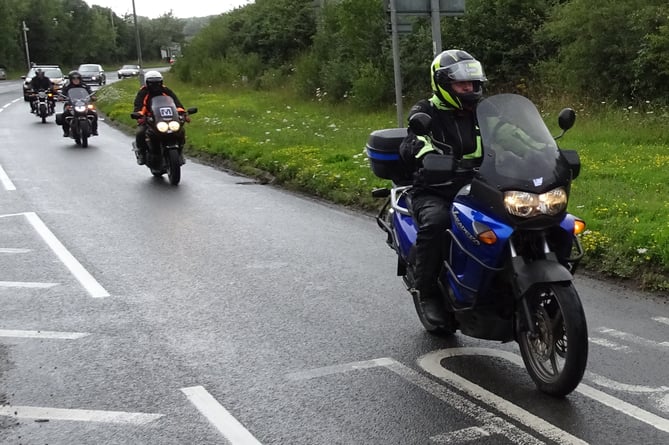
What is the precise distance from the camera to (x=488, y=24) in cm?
2236

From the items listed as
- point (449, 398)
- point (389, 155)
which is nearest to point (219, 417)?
point (449, 398)

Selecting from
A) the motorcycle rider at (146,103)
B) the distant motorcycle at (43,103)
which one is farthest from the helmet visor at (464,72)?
the distant motorcycle at (43,103)

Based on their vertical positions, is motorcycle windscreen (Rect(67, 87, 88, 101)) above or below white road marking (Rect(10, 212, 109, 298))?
above

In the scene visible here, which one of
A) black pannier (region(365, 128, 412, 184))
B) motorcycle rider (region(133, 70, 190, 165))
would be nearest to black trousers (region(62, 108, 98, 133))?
motorcycle rider (region(133, 70, 190, 165))

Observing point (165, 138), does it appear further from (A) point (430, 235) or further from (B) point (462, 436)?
(B) point (462, 436)

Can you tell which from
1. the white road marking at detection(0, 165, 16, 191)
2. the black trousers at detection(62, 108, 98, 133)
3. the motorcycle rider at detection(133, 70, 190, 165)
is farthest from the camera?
the black trousers at detection(62, 108, 98, 133)

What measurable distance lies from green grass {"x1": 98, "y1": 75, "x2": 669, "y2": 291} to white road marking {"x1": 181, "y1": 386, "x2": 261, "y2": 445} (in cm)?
399

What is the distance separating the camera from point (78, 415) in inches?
179

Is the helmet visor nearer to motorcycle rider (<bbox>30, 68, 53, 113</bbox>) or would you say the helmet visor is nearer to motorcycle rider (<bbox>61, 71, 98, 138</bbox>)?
motorcycle rider (<bbox>61, 71, 98, 138</bbox>)

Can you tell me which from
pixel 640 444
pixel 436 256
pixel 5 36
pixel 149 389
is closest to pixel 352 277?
pixel 436 256

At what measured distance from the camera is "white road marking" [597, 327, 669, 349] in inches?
210

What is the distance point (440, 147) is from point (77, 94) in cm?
1754

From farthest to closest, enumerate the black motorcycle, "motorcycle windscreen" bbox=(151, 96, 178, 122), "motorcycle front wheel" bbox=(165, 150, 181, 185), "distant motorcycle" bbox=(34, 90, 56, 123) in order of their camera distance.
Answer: "distant motorcycle" bbox=(34, 90, 56, 123), "motorcycle windscreen" bbox=(151, 96, 178, 122), the black motorcycle, "motorcycle front wheel" bbox=(165, 150, 181, 185)

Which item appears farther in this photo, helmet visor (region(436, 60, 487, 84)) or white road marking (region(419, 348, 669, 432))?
helmet visor (region(436, 60, 487, 84))
